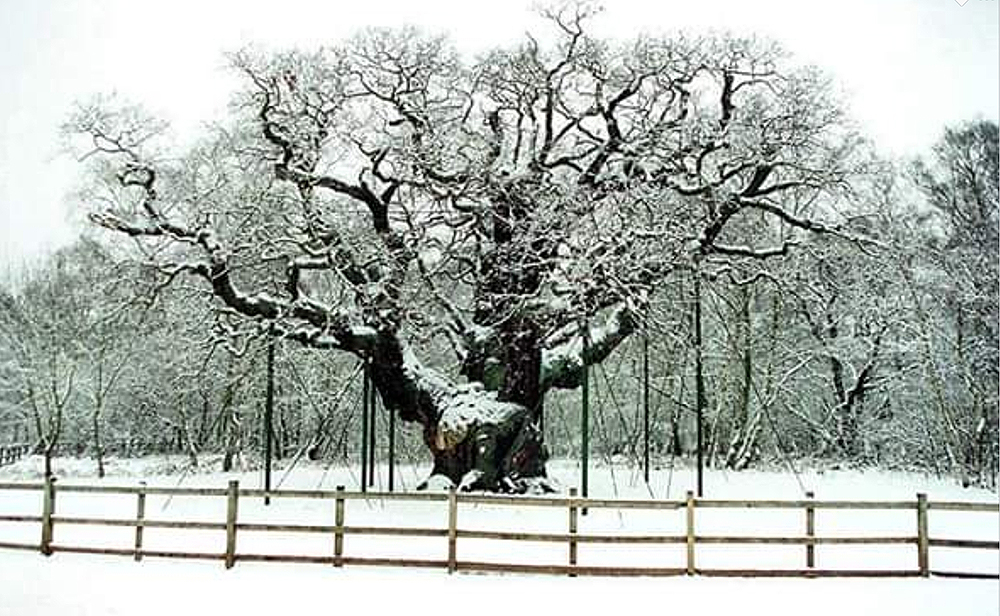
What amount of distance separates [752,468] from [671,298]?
1.35 meters

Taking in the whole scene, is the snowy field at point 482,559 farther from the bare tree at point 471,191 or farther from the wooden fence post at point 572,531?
the bare tree at point 471,191

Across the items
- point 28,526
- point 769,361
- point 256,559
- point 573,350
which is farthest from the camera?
point 769,361

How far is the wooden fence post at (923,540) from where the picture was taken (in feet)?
13.9

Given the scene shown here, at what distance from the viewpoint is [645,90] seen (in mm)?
6652

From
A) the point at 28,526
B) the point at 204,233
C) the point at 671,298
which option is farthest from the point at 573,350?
the point at 28,526

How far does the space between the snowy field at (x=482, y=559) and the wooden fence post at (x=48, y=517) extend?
8 cm

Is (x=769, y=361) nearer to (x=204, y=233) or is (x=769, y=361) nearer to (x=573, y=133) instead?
(x=573, y=133)

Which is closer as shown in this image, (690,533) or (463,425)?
(690,533)

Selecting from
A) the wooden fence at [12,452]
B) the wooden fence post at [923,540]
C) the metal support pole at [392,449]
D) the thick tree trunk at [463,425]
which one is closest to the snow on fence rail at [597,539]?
the wooden fence post at [923,540]

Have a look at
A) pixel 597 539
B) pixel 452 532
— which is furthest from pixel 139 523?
pixel 597 539

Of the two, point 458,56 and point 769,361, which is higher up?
point 458,56

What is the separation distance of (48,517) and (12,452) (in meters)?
1.11

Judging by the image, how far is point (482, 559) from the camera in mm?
4531

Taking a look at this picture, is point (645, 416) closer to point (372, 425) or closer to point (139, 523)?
point (372, 425)
